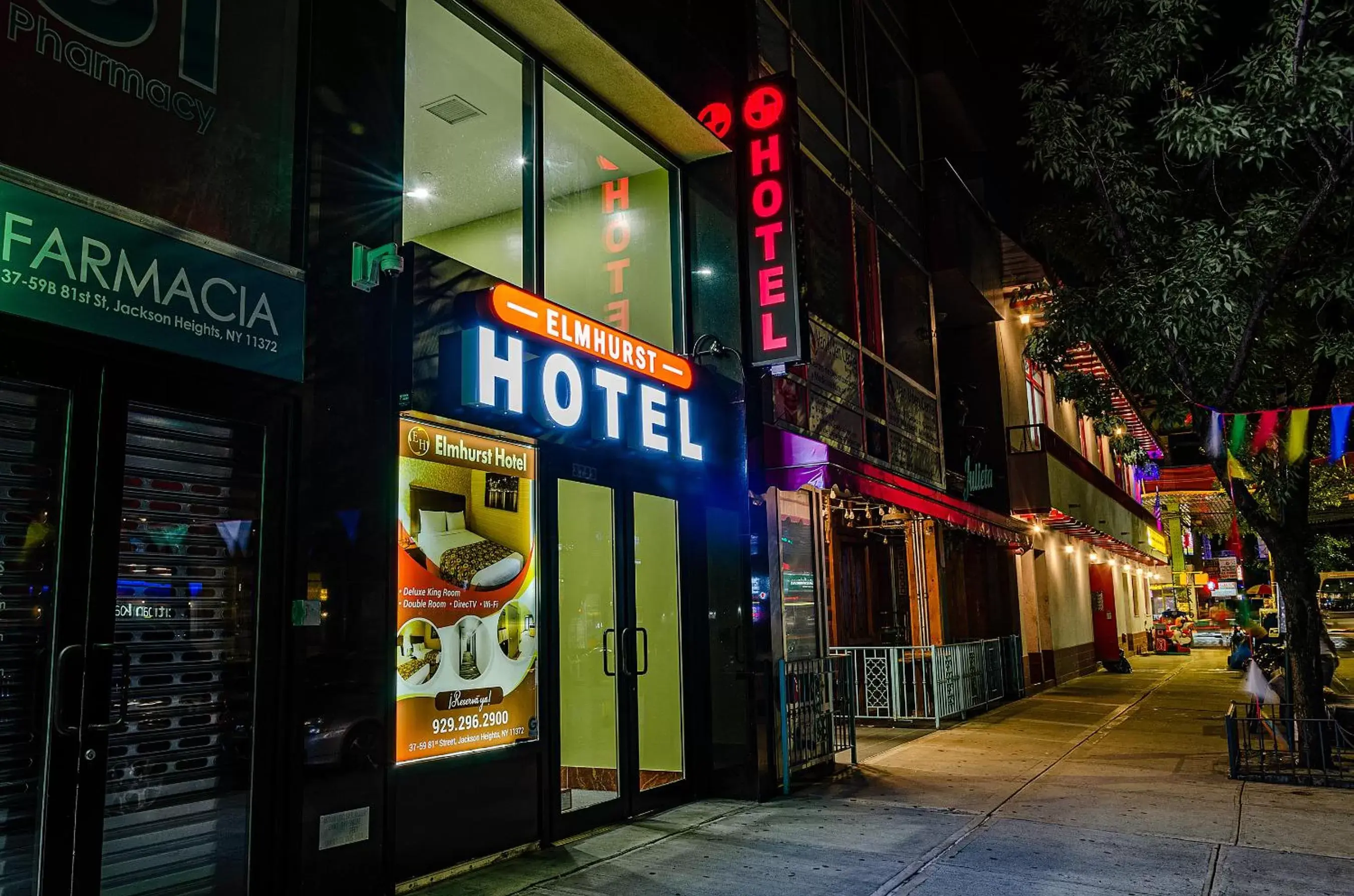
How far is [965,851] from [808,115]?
8.80m

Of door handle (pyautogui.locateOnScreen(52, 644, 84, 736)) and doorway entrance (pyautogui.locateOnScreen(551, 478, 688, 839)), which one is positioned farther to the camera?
doorway entrance (pyautogui.locateOnScreen(551, 478, 688, 839))

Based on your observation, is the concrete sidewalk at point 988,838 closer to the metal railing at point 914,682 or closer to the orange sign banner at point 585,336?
the metal railing at point 914,682

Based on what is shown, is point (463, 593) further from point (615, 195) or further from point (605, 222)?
point (615, 195)

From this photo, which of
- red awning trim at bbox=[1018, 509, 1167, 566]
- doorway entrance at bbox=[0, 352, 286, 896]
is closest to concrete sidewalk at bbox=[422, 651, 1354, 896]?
doorway entrance at bbox=[0, 352, 286, 896]

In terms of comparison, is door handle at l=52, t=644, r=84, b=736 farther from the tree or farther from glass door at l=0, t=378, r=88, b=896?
the tree

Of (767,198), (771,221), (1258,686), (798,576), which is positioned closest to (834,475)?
(798,576)

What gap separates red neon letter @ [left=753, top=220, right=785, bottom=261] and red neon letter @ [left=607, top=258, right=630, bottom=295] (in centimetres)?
135

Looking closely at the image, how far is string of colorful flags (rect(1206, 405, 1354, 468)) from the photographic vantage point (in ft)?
29.4

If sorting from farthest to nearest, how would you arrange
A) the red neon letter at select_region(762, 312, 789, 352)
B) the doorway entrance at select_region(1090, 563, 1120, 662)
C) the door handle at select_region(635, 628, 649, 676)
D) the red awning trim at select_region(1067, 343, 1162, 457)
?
the doorway entrance at select_region(1090, 563, 1120, 662) < the red awning trim at select_region(1067, 343, 1162, 457) < the red neon letter at select_region(762, 312, 789, 352) < the door handle at select_region(635, 628, 649, 676)

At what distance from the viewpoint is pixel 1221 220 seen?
12008mm

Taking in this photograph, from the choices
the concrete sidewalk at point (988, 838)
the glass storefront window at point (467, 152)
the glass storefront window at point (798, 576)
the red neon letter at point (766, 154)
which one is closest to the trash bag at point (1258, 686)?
the concrete sidewalk at point (988, 838)

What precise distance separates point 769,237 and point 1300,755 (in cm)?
777

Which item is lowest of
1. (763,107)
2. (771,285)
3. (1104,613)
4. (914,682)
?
(914,682)

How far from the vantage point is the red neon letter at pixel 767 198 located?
370 inches
